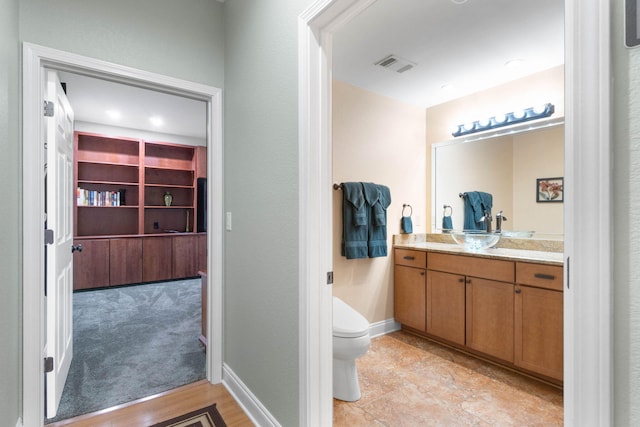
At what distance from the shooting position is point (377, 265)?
3.05m

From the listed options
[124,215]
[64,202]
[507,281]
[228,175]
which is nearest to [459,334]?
[507,281]

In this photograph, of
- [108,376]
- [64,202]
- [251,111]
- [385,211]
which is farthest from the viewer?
[385,211]

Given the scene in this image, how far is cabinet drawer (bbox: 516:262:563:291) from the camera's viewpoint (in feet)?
6.64

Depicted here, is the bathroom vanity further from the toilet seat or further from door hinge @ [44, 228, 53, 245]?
door hinge @ [44, 228, 53, 245]

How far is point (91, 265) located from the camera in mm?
4594

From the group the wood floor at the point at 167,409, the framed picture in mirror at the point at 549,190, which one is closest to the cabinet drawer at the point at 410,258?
the framed picture in mirror at the point at 549,190

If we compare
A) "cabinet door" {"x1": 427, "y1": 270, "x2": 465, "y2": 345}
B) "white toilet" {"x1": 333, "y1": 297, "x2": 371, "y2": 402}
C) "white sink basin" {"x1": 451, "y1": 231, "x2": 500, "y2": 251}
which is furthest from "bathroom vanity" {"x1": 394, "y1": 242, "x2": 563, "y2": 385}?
"white toilet" {"x1": 333, "y1": 297, "x2": 371, "y2": 402}

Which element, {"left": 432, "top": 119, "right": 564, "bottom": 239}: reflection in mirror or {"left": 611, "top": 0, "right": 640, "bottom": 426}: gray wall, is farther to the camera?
{"left": 432, "top": 119, "right": 564, "bottom": 239}: reflection in mirror

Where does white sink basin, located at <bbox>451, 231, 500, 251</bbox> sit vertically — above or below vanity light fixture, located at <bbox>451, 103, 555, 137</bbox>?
below

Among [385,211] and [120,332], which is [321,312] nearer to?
[385,211]

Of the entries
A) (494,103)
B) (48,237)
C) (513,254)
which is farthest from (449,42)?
(48,237)

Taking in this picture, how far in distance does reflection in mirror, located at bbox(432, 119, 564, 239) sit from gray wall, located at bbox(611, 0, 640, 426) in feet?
7.22

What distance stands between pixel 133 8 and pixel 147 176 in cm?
423

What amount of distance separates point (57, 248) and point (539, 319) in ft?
10.1
